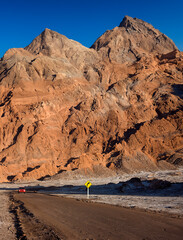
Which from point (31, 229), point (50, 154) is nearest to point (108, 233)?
point (31, 229)

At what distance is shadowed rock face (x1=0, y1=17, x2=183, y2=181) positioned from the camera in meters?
68.1

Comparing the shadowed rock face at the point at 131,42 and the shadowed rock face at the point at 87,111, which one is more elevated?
the shadowed rock face at the point at 131,42

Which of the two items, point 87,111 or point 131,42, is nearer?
point 87,111

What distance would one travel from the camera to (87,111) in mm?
84688

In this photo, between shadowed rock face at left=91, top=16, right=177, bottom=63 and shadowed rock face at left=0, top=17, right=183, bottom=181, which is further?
shadowed rock face at left=91, top=16, right=177, bottom=63

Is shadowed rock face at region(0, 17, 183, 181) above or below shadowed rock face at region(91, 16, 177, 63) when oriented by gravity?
below

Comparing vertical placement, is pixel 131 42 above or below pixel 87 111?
above

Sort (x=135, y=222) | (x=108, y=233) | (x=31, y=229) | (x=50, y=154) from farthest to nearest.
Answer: (x=50, y=154), (x=135, y=222), (x=31, y=229), (x=108, y=233)

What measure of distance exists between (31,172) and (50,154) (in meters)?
11.6

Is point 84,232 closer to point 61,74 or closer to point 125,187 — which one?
point 125,187

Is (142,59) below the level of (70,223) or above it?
above

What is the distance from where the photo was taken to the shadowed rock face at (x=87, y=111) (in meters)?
→ 68.1

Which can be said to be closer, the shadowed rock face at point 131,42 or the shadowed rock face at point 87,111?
the shadowed rock face at point 87,111

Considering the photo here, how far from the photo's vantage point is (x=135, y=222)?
11141 mm
